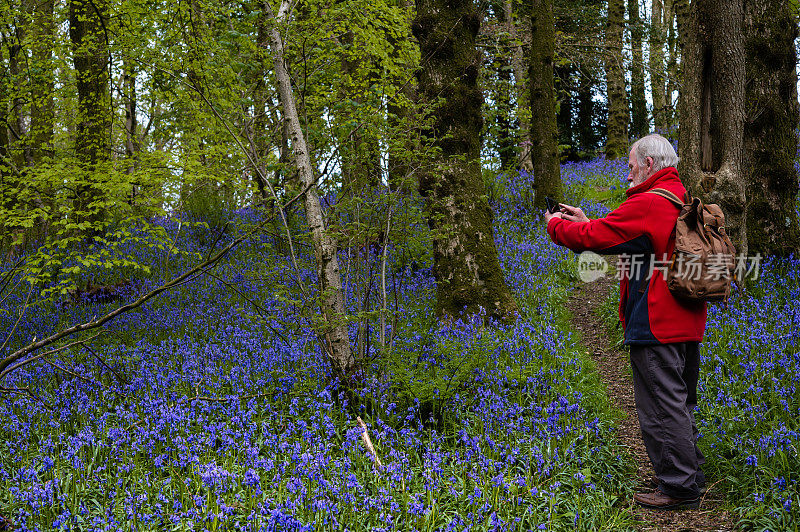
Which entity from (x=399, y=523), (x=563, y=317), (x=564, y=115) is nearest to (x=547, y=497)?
(x=399, y=523)

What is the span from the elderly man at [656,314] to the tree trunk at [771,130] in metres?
3.82

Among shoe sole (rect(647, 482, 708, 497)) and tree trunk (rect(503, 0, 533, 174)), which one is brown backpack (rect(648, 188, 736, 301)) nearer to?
shoe sole (rect(647, 482, 708, 497))

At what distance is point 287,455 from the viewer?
407cm

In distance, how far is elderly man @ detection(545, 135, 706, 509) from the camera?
359 cm

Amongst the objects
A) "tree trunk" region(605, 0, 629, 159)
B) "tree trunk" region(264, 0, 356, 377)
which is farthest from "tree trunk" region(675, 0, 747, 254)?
"tree trunk" region(605, 0, 629, 159)

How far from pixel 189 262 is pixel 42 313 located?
Result: 257 cm

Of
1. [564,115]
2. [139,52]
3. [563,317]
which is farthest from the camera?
[564,115]

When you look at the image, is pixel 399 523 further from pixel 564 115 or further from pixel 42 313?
pixel 564 115

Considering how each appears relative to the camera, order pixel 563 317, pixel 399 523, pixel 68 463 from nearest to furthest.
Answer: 1. pixel 399 523
2. pixel 68 463
3. pixel 563 317

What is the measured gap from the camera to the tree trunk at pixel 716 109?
5.87 m

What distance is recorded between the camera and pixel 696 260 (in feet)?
11.4

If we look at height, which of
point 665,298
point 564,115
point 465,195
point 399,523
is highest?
point 564,115

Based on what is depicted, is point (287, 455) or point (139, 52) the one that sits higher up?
point (139, 52)

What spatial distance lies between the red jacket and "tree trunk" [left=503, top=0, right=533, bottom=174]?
853 cm
